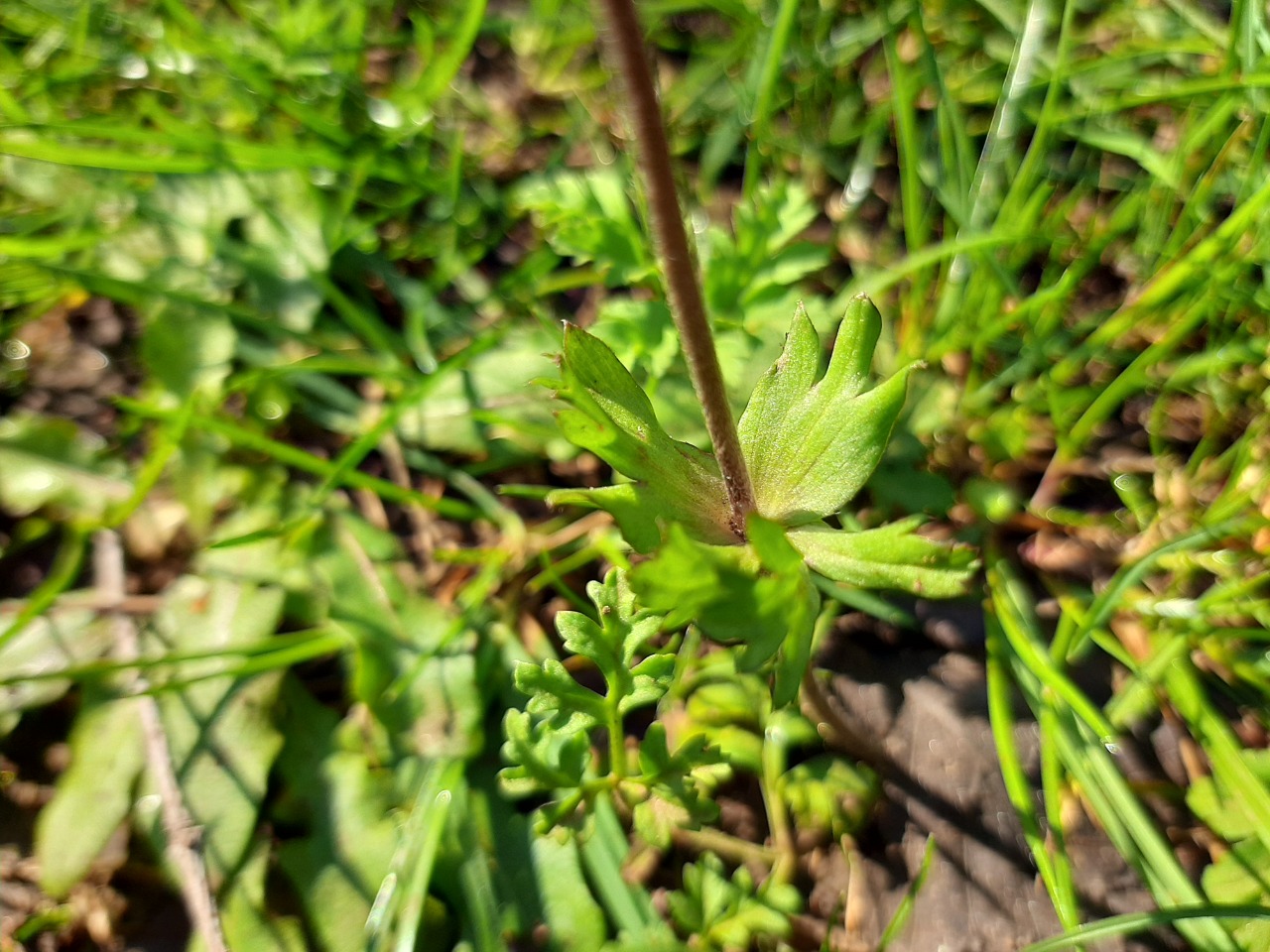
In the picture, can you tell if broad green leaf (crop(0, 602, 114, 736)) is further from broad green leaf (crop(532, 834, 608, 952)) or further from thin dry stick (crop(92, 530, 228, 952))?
broad green leaf (crop(532, 834, 608, 952))

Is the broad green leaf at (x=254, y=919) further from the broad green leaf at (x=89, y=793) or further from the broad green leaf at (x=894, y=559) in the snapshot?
the broad green leaf at (x=894, y=559)

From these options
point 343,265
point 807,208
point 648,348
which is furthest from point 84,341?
point 807,208

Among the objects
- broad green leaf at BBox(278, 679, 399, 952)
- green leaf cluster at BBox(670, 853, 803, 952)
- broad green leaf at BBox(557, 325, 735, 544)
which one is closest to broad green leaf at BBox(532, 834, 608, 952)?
green leaf cluster at BBox(670, 853, 803, 952)

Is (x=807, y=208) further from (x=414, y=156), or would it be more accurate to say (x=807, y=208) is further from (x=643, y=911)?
(x=643, y=911)

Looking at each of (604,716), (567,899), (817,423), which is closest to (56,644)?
(567,899)

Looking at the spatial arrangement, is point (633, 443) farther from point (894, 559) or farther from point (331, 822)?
point (331, 822)

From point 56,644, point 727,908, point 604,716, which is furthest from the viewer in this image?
point 56,644

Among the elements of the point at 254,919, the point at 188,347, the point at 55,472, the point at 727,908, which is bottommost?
the point at 727,908
